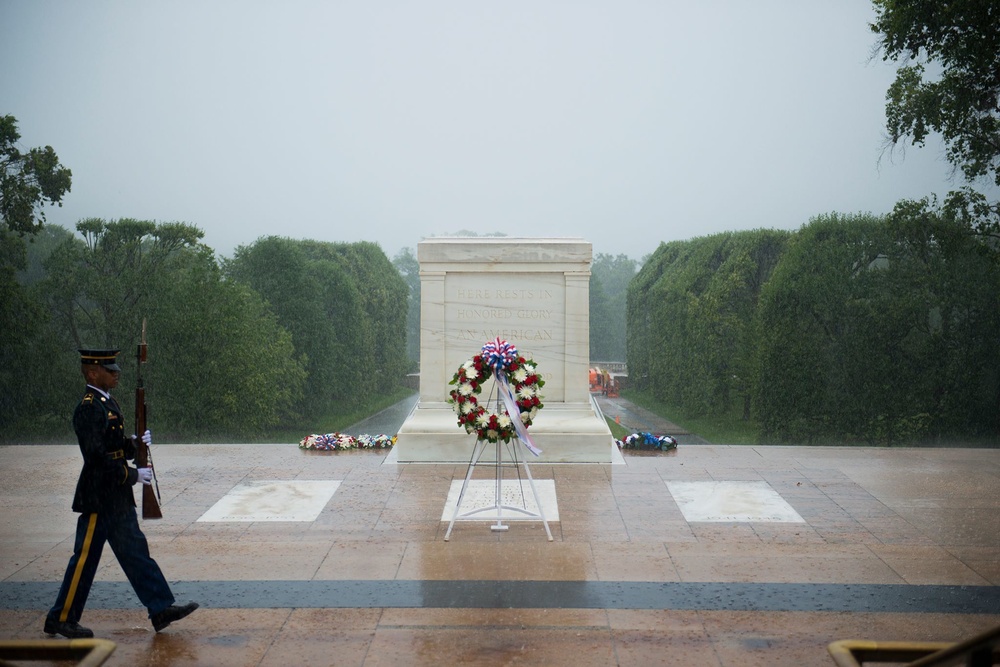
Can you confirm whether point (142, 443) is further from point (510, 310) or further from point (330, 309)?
point (330, 309)

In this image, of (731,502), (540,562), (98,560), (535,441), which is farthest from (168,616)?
(535,441)

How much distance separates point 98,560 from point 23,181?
23036 millimetres

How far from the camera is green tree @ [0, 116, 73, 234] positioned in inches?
1016

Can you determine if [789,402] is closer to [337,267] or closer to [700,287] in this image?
[700,287]

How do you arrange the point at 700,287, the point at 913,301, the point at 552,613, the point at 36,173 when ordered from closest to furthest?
the point at 552,613, the point at 36,173, the point at 913,301, the point at 700,287

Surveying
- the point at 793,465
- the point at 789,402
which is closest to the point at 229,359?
the point at 789,402

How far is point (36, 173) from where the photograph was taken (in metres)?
26.1

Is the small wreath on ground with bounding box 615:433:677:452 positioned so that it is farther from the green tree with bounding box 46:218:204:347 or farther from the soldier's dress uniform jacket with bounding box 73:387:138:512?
the green tree with bounding box 46:218:204:347

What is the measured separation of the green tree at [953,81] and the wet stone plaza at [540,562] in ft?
→ 20.8

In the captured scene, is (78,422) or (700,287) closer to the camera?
(78,422)

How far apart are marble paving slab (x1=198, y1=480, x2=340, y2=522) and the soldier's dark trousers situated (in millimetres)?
3087

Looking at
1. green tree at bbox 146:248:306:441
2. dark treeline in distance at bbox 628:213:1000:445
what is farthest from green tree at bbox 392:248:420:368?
dark treeline in distance at bbox 628:213:1000:445

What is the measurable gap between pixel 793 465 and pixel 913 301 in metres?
18.2

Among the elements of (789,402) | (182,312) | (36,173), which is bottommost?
(789,402)
